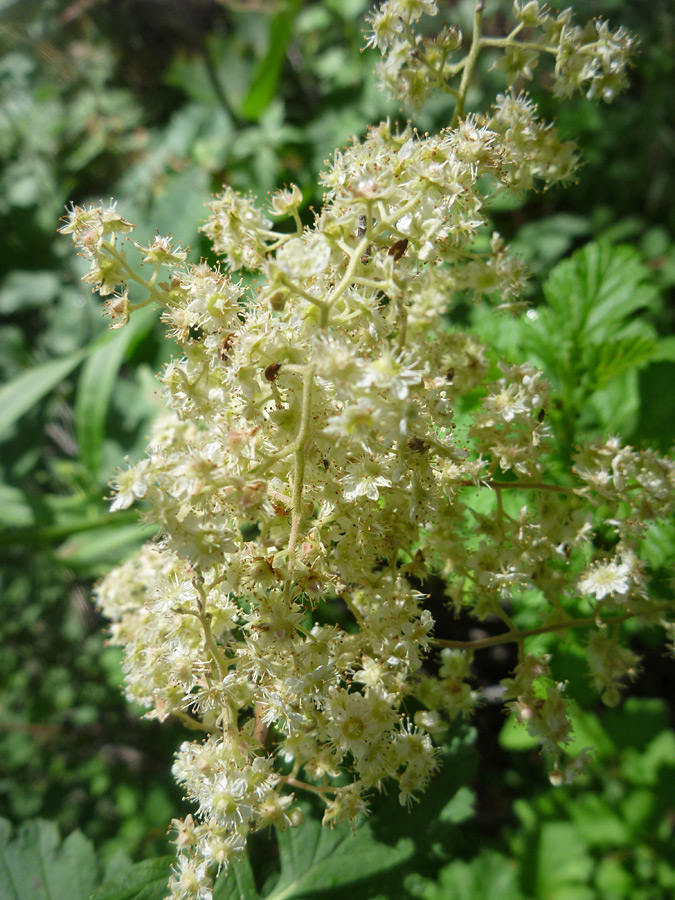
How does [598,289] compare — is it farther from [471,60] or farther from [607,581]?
[607,581]

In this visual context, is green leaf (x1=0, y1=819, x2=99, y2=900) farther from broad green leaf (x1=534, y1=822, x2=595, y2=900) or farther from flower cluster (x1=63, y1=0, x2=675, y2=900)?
broad green leaf (x1=534, y1=822, x2=595, y2=900)

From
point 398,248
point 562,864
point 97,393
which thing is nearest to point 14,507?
point 97,393

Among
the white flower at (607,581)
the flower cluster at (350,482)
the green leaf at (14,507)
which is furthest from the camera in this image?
the green leaf at (14,507)

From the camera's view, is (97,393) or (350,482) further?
(97,393)

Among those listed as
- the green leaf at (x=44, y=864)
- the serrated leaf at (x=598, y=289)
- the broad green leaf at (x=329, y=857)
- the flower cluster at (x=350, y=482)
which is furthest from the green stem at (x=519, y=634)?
the green leaf at (x=44, y=864)

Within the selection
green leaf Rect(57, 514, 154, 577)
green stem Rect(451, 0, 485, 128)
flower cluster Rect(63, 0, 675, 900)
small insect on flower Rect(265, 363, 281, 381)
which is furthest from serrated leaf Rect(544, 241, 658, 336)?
green leaf Rect(57, 514, 154, 577)

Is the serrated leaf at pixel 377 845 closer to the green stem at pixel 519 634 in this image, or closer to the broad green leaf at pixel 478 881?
the green stem at pixel 519 634
